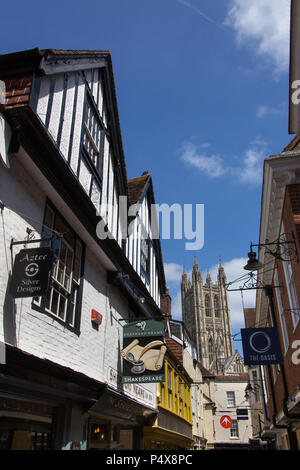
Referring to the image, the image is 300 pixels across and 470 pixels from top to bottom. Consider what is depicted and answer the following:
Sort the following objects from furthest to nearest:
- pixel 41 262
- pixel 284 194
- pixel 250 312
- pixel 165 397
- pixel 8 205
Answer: pixel 250 312
pixel 165 397
pixel 284 194
pixel 8 205
pixel 41 262

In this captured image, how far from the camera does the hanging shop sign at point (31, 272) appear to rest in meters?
5.14

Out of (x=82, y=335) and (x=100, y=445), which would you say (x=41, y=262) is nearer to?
(x=82, y=335)

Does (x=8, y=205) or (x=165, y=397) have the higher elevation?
(x=8, y=205)

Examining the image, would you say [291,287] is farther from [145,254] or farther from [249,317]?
[249,317]

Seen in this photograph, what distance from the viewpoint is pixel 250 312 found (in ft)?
115

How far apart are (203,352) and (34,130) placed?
110m

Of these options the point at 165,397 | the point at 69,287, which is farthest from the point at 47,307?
the point at 165,397

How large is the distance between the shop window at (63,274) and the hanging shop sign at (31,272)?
3.33 ft

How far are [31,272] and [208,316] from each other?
117 m

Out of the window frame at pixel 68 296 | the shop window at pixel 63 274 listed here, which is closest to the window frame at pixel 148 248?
the window frame at pixel 68 296

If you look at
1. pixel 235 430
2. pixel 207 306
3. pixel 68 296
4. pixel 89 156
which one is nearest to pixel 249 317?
pixel 235 430

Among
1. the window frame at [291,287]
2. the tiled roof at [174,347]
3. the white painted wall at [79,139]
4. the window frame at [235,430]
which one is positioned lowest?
the window frame at [235,430]

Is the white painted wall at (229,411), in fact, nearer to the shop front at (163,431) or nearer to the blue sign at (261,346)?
the shop front at (163,431)

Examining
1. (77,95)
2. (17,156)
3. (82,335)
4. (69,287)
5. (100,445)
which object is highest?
(77,95)
